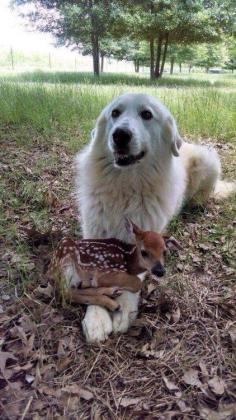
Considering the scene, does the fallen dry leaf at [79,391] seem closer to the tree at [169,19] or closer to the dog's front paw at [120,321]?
the dog's front paw at [120,321]

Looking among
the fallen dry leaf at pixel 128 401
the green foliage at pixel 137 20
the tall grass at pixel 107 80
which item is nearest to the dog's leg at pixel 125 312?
the fallen dry leaf at pixel 128 401

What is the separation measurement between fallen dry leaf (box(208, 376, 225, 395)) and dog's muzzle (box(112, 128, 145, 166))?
135 cm

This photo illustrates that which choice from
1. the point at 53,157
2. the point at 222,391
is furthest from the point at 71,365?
the point at 53,157

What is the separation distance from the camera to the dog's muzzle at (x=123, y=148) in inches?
92.5

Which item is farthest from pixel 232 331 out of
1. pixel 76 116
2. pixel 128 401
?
pixel 76 116

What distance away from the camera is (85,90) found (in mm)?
7871

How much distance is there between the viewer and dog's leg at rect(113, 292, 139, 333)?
210cm

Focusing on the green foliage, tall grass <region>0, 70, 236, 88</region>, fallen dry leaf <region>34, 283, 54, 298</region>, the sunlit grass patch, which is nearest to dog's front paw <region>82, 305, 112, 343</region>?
fallen dry leaf <region>34, 283, 54, 298</region>

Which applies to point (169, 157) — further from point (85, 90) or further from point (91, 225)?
point (85, 90)

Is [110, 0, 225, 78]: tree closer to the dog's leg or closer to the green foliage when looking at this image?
the green foliage

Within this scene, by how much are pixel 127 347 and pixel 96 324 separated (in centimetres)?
20

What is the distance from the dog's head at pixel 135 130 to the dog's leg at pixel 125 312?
0.83 metres

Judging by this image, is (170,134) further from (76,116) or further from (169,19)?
(169,19)

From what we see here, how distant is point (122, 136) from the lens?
7.72ft
